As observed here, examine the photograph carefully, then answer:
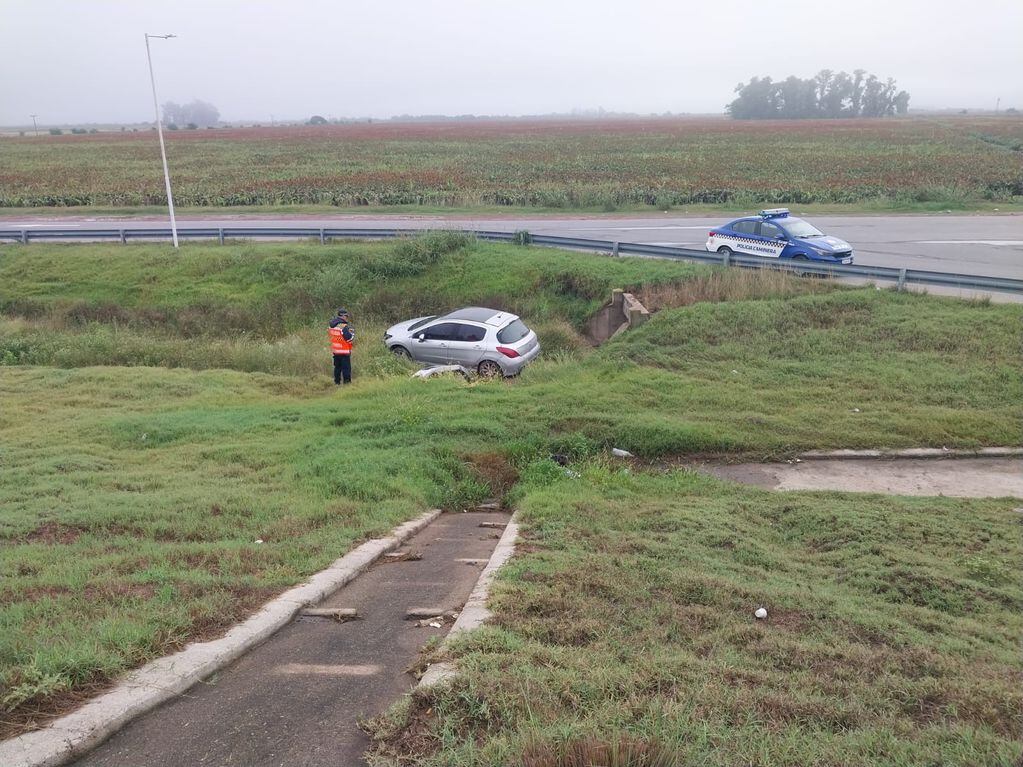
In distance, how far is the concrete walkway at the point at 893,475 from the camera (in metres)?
10.0

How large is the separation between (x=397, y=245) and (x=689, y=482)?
15003 millimetres

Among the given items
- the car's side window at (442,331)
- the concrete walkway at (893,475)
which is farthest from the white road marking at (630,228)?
the concrete walkway at (893,475)

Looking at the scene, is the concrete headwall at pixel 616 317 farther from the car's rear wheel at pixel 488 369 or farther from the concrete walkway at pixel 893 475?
the concrete walkway at pixel 893 475

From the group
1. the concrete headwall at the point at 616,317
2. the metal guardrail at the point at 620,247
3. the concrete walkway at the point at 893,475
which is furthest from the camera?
the concrete headwall at the point at 616,317

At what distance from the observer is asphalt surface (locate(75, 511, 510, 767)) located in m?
4.31

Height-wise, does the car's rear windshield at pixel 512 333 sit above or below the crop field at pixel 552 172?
below

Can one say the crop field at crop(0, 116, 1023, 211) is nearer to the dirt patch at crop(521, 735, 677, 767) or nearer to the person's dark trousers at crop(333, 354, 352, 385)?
the person's dark trousers at crop(333, 354, 352, 385)

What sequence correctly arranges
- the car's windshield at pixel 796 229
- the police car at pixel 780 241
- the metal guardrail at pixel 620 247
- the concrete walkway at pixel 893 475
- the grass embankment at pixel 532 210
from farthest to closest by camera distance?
the grass embankment at pixel 532 210, the car's windshield at pixel 796 229, the police car at pixel 780 241, the metal guardrail at pixel 620 247, the concrete walkway at pixel 893 475

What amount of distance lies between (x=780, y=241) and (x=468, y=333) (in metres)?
8.51

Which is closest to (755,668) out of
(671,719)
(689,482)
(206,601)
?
(671,719)

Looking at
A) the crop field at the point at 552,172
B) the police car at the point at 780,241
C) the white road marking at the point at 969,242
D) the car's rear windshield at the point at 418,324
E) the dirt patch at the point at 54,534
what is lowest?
the dirt patch at the point at 54,534

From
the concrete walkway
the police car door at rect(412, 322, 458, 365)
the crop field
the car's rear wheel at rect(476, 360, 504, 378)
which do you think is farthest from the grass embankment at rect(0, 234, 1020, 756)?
the crop field

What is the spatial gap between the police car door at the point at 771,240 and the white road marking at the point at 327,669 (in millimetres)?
16334

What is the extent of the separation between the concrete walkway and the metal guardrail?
6544 mm
